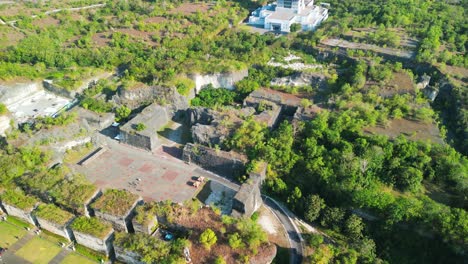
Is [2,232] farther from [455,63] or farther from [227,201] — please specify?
[455,63]

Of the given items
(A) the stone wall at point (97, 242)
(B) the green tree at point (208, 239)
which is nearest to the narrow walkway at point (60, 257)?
(A) the stone wall at point (97, 242)

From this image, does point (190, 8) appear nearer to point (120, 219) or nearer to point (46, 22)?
point (46, 22)

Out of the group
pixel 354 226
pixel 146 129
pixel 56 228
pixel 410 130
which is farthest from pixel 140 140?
pixel 410 130

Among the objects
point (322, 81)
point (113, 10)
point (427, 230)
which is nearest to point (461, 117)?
point (322, 81)

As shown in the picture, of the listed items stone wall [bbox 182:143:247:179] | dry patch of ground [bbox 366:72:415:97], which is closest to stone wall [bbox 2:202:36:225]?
stone wall [bbox 182:143:247:179]

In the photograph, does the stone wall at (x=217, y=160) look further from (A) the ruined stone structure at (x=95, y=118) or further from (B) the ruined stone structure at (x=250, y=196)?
(A) the ruined stone structure at (x=95, y=118)

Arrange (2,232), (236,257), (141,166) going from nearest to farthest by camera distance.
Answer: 1. (236,257)
2. (2,232)
3. (141,166)
